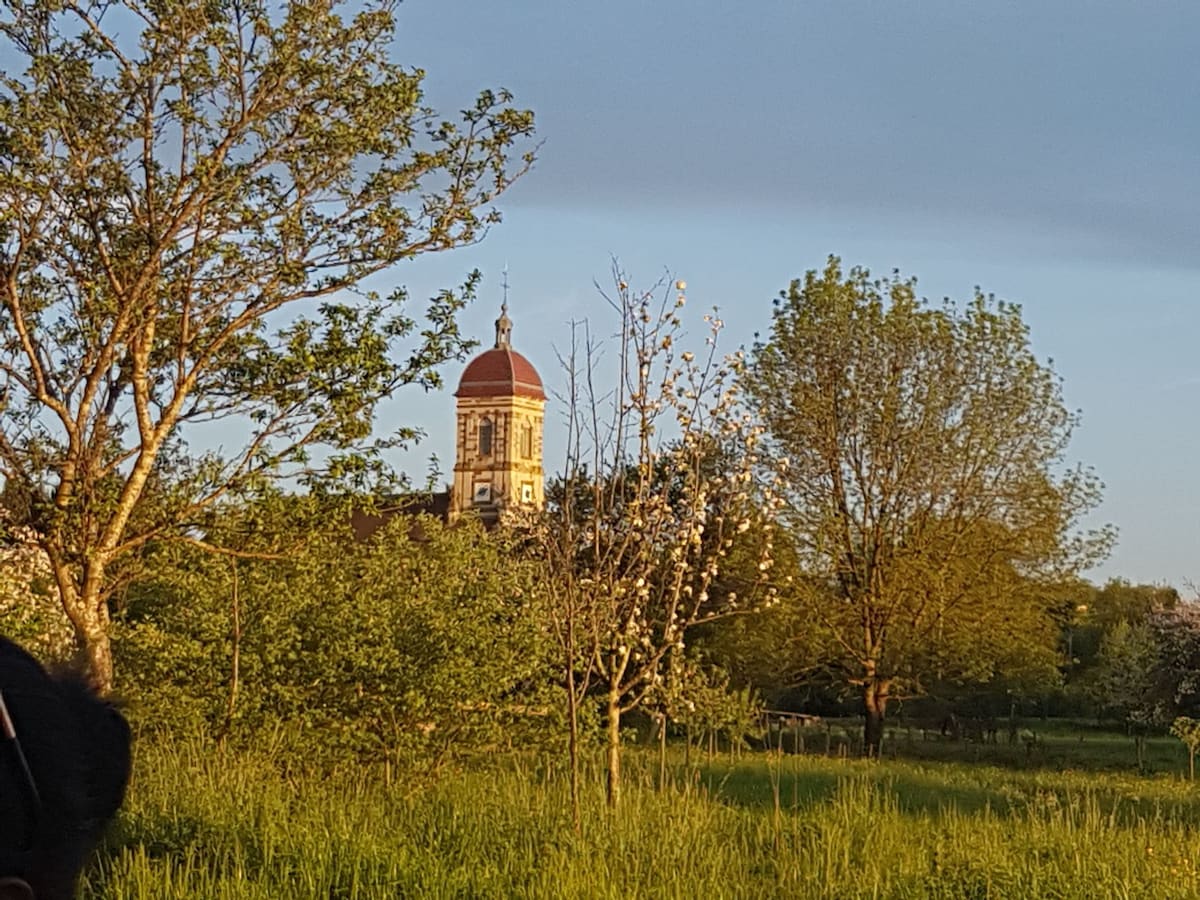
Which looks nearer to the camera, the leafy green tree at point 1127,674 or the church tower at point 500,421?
the leafy green tree at point 1127,674

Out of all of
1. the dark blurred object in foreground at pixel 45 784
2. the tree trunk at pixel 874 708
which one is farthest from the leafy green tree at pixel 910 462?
the dark blurred object in foreground at pixel 45 784

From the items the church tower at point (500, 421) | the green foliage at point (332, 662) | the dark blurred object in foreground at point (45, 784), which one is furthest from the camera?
the church tower at point (500, 421)

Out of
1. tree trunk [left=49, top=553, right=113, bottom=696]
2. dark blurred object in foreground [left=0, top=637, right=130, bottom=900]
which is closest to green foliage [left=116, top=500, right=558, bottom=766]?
tree trunk [left=49, top=553, right=113, bottom=696]

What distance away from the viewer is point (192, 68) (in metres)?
11.0

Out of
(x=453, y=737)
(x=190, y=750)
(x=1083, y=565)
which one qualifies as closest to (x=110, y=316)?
(x=190, y=750)

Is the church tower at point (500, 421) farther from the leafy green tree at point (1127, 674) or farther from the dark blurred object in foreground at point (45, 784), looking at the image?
the dark blurred object in foreground at point (45, 784)

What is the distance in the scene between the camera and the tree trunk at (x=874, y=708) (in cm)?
3022

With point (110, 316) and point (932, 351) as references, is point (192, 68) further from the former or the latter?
point (932, 351)

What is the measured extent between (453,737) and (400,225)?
4.34 m

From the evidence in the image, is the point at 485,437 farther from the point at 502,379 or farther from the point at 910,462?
the point at 910,462

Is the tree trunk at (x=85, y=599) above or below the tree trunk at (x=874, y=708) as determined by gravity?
above

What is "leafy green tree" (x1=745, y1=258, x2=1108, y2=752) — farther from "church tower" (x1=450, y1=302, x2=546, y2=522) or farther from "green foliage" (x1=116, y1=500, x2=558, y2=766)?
"church tower" (x1=450, y1=302, x2=546, y2=522)

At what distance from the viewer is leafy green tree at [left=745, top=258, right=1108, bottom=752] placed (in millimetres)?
28953

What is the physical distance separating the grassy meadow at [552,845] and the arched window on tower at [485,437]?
3358 inches
